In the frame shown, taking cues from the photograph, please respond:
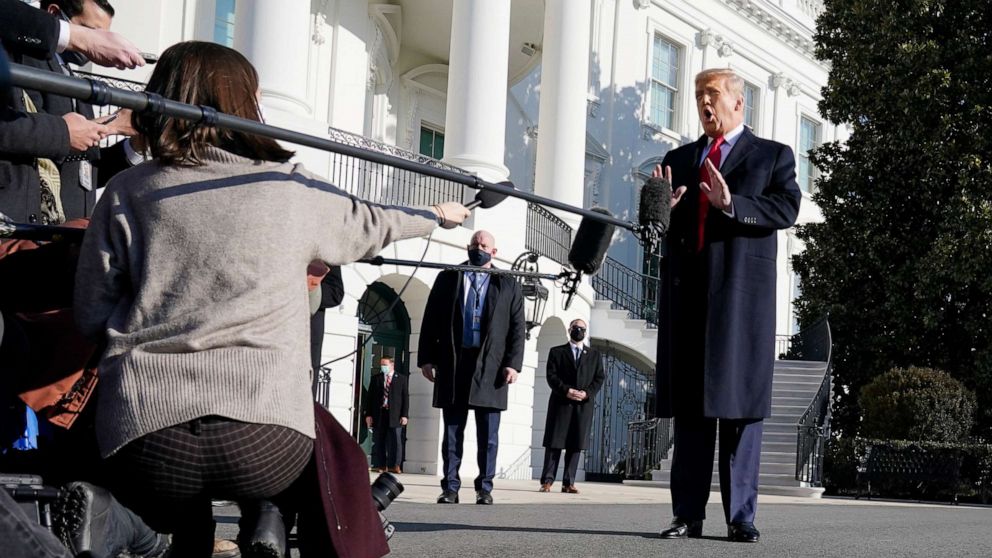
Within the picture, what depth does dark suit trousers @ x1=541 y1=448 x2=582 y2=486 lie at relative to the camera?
16.8 m

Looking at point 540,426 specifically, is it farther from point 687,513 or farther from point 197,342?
point 197,342

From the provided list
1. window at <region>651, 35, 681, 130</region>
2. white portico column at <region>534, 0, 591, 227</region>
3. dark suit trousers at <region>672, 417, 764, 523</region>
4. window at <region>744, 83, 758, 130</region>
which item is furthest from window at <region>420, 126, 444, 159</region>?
dark suit trousers at <region>672, 417, 764, 523</region>

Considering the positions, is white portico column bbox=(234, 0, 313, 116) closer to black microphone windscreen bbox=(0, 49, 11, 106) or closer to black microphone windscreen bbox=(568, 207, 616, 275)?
black microphone windscreen bbox=(568, 207, 616, 275)

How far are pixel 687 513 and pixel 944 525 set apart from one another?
146 inches

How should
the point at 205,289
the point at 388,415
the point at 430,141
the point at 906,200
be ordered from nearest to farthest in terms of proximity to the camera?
the point at 205,289, the point at 388,415, the point at 906,200, the point at 430,141

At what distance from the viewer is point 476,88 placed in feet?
67.8

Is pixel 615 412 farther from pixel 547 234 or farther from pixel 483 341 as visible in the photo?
pixel 483 341

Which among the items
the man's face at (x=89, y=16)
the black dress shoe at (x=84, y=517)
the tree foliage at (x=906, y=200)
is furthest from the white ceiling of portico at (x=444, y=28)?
the black dress shoe at (x=84, y=517)

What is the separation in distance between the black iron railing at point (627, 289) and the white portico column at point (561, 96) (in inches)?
168

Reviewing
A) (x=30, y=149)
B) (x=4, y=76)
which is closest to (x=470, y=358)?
(x=30, y=149)

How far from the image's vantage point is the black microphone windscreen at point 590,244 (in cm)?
421

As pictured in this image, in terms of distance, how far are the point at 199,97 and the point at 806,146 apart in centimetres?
3900

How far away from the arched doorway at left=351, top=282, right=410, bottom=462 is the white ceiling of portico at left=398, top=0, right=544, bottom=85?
5.98 m

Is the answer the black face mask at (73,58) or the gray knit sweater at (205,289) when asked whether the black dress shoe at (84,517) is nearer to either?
the gray knit sweater at (205,289)
